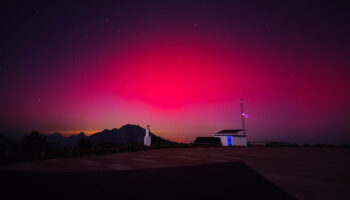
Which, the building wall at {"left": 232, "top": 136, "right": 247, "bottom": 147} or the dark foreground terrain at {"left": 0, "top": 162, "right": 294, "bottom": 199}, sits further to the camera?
the building wall at {"left": 232, "top": 136, "right": 247, "bottom": 147}

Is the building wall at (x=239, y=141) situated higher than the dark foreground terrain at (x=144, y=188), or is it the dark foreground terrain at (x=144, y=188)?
the dark foreground terrain at (x=144, y=188)

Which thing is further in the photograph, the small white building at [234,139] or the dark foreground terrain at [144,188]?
the small white building at [234,139]

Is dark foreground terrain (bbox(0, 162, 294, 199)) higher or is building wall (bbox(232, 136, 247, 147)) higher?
dark foreground terrain (bbox(0, 162, 294, 199))

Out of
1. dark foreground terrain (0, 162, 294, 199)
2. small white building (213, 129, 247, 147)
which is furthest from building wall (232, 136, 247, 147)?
dark foreground terrain (0, 162, 294, 199)

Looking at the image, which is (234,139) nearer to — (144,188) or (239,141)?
(239,141)

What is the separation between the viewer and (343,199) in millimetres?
4715

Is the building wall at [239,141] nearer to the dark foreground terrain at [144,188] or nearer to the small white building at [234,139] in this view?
the small white building at [234,139]

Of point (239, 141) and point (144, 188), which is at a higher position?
point (144, 188)

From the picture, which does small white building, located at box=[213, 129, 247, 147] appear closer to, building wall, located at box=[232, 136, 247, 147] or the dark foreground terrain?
building wall, located at box=[232, 136, 247, 147]

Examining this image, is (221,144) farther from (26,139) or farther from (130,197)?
(26,139)

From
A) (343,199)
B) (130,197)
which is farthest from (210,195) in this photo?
(343,199)

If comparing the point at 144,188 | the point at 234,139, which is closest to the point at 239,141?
the point at 234,139

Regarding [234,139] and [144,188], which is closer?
[144,188]

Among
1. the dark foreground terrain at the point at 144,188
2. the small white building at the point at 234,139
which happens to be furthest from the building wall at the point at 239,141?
the dark foreground terrain at the point at 144,188
